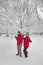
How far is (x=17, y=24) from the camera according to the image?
4747 centimetres

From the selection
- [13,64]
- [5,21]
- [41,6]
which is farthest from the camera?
[41,6]

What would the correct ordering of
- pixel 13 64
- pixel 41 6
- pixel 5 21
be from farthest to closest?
pixel 41 6, pixel 5 21, pixel 13 64

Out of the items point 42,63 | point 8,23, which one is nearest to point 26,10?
point 8,23

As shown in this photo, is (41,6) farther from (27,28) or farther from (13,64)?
(13,64)

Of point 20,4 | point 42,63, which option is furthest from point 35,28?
point 42,63

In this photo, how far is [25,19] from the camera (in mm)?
48375

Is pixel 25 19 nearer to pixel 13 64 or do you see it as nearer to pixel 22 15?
pixel 22 15

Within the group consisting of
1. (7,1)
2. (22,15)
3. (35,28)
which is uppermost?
(7,1)

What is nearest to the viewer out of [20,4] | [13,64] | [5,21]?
[13,64]

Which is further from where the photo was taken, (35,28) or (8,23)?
(35,28)

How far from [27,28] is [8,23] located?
4405mm

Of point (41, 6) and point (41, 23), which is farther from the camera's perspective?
point (41, 6)

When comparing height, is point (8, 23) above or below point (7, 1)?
below

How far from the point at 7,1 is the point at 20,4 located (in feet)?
10.0
